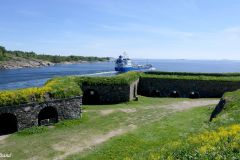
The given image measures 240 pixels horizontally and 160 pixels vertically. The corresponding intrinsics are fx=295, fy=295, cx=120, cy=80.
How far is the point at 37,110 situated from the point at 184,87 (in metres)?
25.9

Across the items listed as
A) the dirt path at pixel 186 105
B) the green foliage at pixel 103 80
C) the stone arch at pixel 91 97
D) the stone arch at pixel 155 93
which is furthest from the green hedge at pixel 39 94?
the stone arch at pixel 155 93

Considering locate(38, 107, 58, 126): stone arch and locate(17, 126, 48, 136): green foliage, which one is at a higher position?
locate(38, 107, 58, 126): stone arch

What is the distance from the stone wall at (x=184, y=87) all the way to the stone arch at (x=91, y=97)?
387 inches

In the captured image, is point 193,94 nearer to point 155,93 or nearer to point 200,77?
point 200,77

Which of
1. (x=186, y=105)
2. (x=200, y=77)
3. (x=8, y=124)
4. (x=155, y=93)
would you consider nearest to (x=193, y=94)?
(x=200, y=77)

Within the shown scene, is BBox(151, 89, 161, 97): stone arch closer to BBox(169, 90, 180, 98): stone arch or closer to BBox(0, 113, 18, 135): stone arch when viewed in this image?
BBox(169, 90, 180, 98): stone arch

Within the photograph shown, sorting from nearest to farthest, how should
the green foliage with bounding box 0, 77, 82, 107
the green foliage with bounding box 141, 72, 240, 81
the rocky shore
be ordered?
1. the green foliage with bounding box 0, 77, 82, 107
2. the green foliage with bounding box 141, 72, 240, 81
3. the rocky shore

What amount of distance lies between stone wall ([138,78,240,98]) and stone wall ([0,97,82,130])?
62.3ft

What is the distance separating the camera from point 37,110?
26.4 meters

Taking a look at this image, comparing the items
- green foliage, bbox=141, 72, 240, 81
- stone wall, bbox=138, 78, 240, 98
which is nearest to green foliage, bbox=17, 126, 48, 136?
stone wall, bbox=138, 78, 240, 98

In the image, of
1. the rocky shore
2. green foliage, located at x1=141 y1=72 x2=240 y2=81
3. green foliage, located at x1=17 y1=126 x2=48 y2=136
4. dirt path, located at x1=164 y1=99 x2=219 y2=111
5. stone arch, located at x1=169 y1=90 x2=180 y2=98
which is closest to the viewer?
green foliage, located at x1=17 y1=126 x2=48 y2=136

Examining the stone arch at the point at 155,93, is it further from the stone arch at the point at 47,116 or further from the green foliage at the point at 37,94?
the stone arch at the point at 47,116

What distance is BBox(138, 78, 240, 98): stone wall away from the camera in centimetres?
4412

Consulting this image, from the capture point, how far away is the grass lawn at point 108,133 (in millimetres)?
20328
